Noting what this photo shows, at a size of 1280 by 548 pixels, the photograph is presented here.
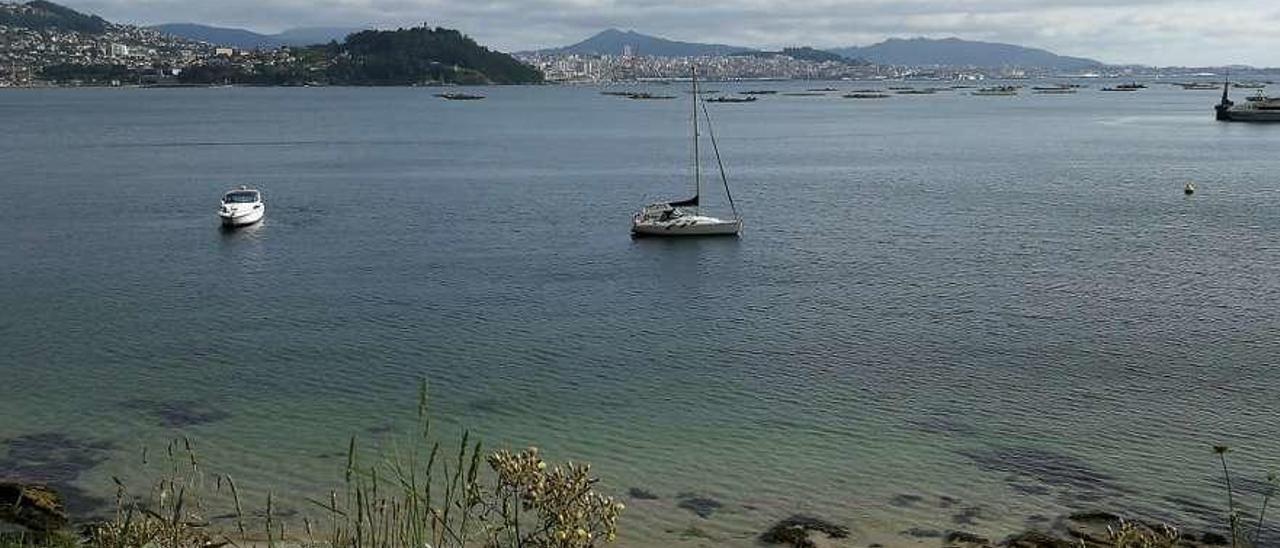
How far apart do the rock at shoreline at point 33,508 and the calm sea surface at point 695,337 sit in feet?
2.62

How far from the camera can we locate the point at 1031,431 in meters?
20.8

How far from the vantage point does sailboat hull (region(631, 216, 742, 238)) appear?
44.9 m

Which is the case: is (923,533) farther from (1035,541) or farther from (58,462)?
(58,462)

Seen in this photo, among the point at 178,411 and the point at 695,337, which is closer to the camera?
the point at 178,411

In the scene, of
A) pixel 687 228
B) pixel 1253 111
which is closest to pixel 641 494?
pixel 687 228

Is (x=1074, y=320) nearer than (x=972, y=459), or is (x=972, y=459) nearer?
(x=972, y=459)

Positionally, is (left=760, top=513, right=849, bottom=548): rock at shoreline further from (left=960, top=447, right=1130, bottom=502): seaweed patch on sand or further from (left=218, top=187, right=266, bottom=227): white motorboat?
(left=218, top=187, right=266, bottom=227): white motorboat

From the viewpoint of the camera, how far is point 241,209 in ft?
158

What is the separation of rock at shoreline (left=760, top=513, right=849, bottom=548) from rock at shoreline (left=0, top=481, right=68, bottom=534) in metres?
9.25

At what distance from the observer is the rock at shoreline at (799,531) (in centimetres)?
1565

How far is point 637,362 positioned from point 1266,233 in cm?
3053

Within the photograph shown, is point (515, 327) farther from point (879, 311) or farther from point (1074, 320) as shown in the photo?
point (1074, 320)

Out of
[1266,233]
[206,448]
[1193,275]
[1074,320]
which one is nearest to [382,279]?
[206,448]

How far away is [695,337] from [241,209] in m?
26.1
